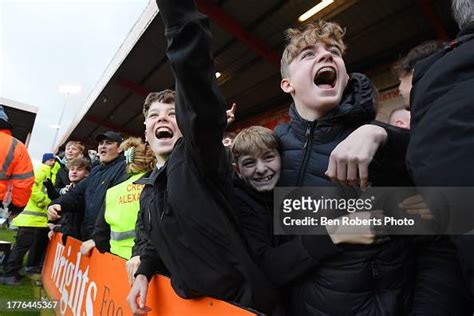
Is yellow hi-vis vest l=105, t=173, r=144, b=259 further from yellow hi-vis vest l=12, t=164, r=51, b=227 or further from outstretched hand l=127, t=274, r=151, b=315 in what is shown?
yellow hi-vis vest l=12, t=164, r=51, b=227

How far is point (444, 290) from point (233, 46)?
6.75m

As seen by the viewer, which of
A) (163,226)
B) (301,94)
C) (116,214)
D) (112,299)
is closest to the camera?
(163,226)

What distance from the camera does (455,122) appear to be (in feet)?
1.90

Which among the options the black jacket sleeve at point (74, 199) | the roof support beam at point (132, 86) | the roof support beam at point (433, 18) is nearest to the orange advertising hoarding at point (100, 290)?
the black jacket sleeve at point (74, 199)

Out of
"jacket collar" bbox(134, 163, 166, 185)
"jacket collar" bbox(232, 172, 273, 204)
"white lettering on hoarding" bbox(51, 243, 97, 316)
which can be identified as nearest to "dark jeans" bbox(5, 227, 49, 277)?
"white lettering on hoarding" bbox(51, 243, 97, 316)

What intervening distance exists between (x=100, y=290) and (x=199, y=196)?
156 cm

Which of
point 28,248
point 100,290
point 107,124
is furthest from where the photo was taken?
point 107,124

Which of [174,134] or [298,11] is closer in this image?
[174,134]

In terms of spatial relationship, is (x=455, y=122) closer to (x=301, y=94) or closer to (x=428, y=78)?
(x=428, y=78)

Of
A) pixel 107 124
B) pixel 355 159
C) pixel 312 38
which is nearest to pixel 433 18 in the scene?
pixel 312 38

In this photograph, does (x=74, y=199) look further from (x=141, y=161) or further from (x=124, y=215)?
(x=124, y=215)

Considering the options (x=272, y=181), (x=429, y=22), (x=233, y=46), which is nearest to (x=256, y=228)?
(x=272, y=181)

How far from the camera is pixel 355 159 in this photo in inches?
29.7

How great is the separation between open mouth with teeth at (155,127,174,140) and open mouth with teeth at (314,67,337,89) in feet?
2.43
